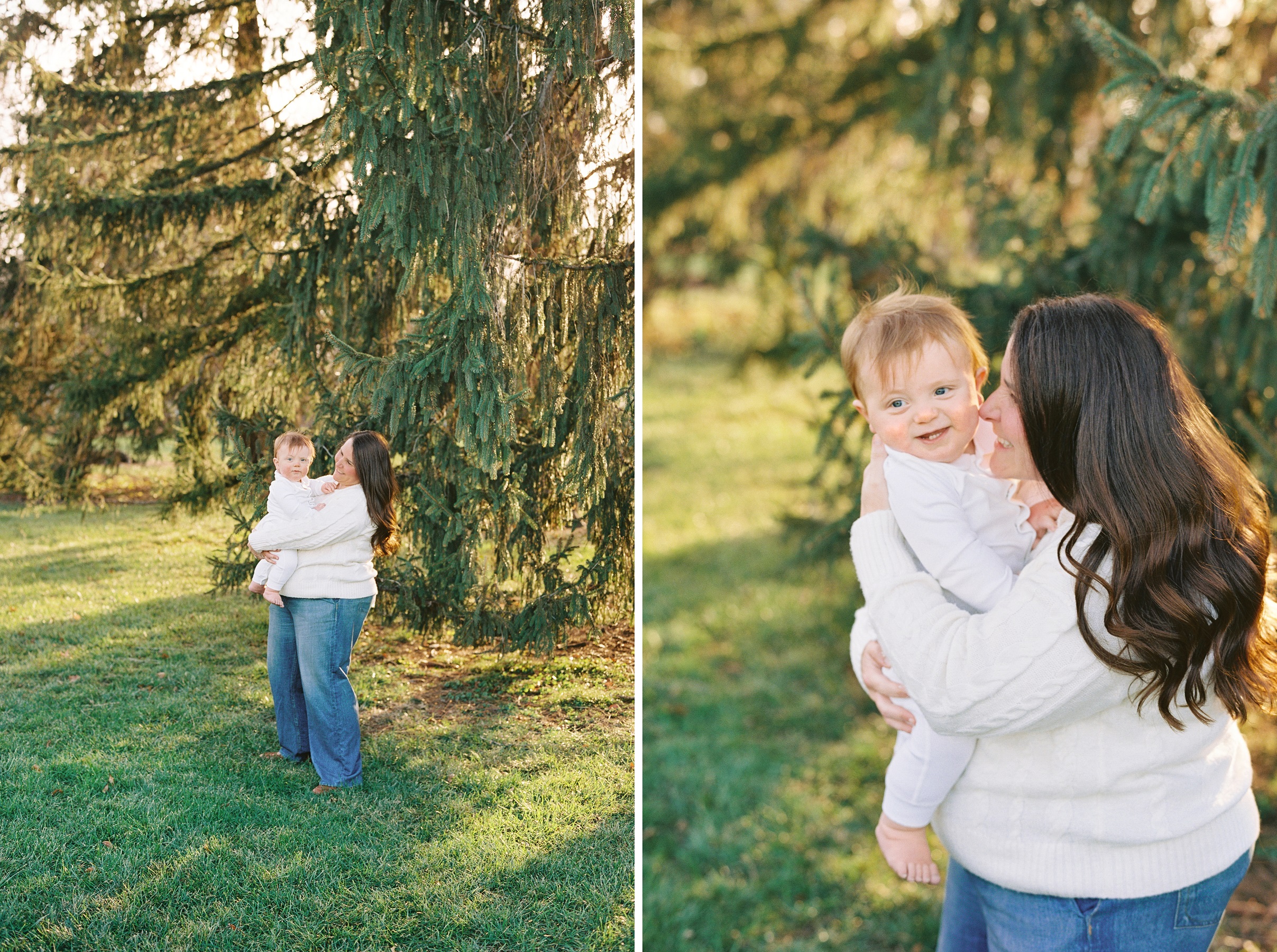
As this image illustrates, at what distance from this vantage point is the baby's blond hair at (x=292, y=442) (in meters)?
1.95

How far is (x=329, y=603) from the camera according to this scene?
2023mm

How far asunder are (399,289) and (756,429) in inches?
273

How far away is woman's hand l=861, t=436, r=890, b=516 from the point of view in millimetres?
1508

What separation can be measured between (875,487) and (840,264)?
10.2ft

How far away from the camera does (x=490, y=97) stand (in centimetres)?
203

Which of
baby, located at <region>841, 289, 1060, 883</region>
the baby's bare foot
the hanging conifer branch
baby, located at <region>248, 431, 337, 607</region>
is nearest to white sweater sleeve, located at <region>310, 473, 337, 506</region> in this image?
baby, located at <region>248, 431, 337, 607</region>

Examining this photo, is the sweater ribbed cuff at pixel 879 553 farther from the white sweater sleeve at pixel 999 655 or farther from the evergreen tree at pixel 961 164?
the evergreen tree at pixel 961 164

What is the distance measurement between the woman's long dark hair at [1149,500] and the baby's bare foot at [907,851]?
45cm

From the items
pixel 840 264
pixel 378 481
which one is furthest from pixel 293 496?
pixel 840 264

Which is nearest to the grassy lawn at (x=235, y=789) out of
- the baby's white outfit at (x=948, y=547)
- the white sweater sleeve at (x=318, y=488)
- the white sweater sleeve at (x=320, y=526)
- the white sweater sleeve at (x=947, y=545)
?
the white sweater sleeve at (x=320, y=526)

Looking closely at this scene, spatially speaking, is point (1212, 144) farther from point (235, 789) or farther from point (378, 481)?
point (235, 789)

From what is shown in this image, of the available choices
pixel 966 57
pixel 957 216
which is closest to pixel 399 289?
pixel 966 57

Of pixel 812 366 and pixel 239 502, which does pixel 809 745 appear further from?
pixel 239 502

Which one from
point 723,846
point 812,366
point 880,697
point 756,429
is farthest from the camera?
point 756,429
